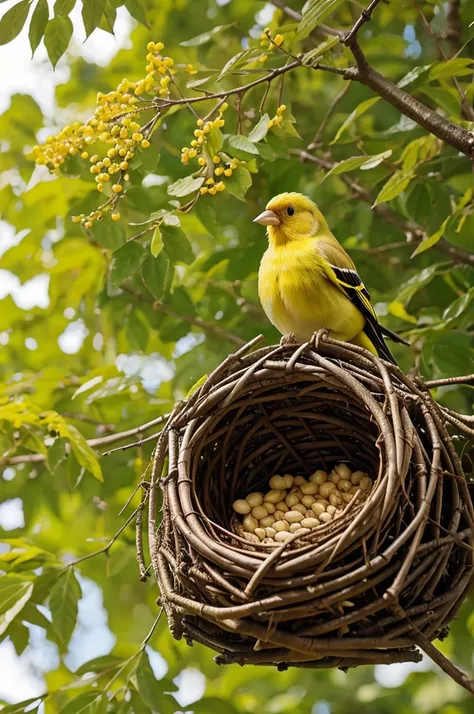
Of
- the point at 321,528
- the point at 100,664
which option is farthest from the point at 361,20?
the point at 100,664

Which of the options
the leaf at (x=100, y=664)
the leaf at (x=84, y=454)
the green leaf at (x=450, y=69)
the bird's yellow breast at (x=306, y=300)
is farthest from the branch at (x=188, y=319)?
the green leaf at (x=450, y=69)

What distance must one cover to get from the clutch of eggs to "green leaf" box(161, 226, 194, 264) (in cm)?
95

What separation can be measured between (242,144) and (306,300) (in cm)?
63

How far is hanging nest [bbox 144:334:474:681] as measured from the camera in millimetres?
2342

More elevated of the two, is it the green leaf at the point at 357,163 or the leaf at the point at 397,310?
the green leaf at the point at 357,163

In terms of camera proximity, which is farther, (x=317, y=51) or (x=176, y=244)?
(x=176, y=244)

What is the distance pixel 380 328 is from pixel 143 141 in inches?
44.5

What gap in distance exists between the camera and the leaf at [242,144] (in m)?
3.27

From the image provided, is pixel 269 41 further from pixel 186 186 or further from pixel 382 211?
pixel 382 211

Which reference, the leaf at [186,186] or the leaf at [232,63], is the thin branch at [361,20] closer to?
the leaf at [232,63]

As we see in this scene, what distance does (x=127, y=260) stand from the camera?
3.54 metres

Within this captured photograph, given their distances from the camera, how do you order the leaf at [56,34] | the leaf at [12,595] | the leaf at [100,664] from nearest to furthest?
1. the leaf at [56,34]
2. the leaf at [12,595]
3. the leaf at [100,664]

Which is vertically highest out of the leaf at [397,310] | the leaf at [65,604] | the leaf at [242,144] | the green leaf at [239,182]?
the leaf at [242,144]

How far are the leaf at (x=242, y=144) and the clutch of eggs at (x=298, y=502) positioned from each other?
1178mm
